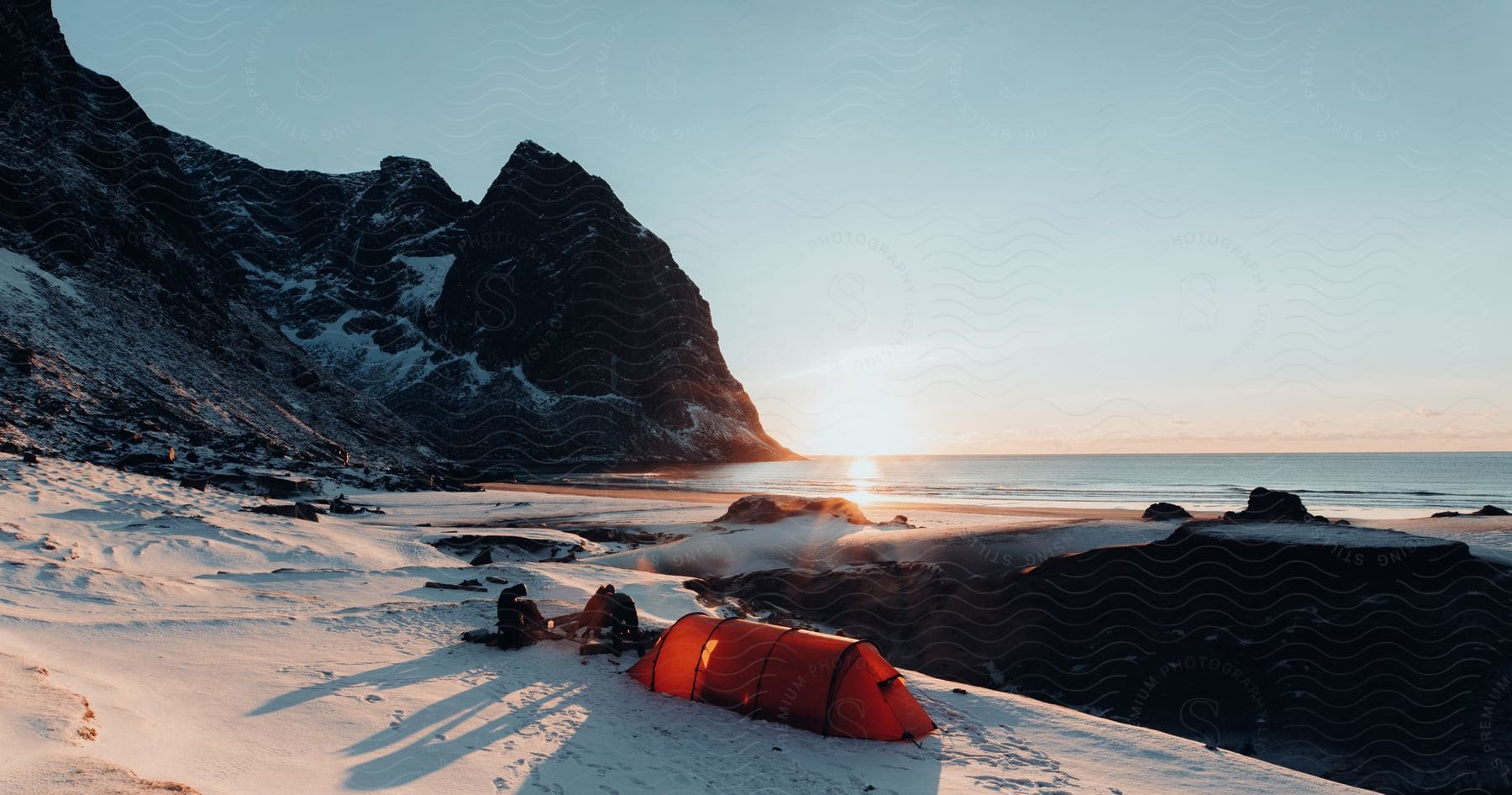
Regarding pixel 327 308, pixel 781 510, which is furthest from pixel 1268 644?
pixel 327 308

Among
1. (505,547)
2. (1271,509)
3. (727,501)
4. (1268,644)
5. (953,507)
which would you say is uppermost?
(1271,509)

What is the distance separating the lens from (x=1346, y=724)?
A: 12891 mm

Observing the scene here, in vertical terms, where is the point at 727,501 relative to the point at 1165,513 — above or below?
below

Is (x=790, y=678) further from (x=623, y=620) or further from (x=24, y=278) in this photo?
(x=24, y=278)

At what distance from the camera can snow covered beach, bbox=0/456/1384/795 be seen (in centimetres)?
643

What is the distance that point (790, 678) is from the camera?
10.4 m

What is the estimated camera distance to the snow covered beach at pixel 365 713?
21.1ft

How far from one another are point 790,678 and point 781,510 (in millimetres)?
22175

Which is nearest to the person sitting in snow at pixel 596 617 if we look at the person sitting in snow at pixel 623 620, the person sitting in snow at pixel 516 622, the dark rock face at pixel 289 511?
the person sitting in snow at pixel 623 620

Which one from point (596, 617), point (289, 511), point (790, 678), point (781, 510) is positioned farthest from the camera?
point (781, 510)

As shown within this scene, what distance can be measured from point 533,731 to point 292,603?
6.99 meters

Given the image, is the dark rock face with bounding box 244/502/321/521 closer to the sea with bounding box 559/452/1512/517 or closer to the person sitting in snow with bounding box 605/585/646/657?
the person sitting in snow with bounding box 605/585/646/657

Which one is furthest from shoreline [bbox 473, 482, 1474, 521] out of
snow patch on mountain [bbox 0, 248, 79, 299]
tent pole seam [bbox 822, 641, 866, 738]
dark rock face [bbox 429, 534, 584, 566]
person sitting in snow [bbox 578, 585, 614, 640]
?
tent pole seam [bbox 822, 641, 866, 738]

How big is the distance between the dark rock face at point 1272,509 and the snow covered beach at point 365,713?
48.3 ft
